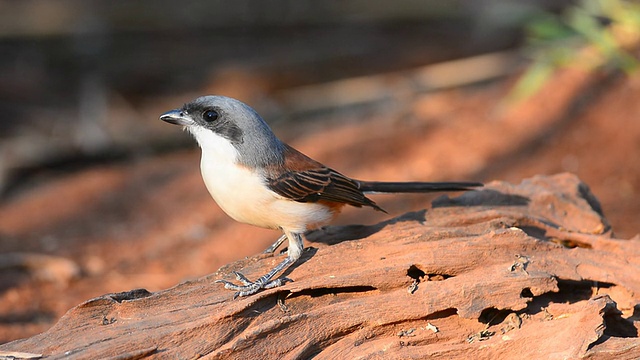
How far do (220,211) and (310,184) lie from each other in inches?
143

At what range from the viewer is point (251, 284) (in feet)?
13.6

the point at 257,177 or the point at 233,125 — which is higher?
the point at 233,125

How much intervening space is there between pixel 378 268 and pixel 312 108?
8065 mm

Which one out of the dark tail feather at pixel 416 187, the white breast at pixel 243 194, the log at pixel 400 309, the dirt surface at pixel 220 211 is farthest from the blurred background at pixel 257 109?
the white breast at pixel 243 194

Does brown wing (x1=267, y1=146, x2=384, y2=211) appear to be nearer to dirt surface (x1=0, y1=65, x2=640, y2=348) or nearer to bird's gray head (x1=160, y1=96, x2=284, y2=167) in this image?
bird's gray head (x1=160, y1=96, x2=284, y2=167)

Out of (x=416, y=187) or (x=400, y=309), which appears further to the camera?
(x=416, y=187)

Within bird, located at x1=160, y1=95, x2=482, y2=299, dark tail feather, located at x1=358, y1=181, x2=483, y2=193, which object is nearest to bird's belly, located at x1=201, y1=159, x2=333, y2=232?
bird, located at x1=160, y1=95, x2=482, y2=299

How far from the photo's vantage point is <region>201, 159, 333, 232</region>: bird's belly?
4.49m

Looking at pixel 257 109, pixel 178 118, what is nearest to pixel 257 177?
pixel 178 118

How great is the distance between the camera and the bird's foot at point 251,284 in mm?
4043

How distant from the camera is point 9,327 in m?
5.68

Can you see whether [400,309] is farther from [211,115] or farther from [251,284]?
[211,115]

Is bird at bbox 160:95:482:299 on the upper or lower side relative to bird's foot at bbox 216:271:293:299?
upper

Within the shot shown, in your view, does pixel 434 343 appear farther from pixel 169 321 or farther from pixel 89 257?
pixel 89 257
